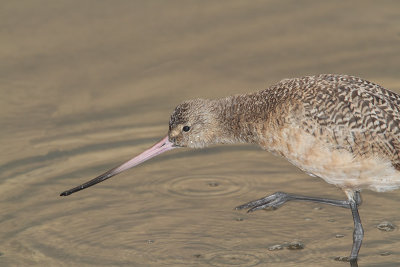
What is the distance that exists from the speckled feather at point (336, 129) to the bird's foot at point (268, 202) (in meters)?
0.63

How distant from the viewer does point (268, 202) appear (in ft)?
25.6

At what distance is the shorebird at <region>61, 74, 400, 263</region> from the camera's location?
697 centimetres

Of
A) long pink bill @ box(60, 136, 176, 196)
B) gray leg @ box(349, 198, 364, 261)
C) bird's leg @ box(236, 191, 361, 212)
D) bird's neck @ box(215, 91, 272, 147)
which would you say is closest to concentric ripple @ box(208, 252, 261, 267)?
bird's leg @ box(236, 191, 361, 212)

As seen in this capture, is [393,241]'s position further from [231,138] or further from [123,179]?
[123,179]

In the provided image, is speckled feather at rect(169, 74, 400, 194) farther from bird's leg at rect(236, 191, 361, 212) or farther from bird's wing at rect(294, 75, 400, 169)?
bird's leg at rect(236, 191, 361, 212)

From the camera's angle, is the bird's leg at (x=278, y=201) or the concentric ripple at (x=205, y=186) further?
the concentric ripple at (x=205, y=186)

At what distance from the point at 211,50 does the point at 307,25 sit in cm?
119

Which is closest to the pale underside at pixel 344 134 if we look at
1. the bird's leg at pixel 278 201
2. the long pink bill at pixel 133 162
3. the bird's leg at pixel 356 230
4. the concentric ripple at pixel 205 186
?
the bird's leg at pixel 356 230

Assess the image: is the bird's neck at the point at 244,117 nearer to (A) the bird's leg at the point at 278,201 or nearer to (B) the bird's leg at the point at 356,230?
(A) the bird's leg at the point at 278,201

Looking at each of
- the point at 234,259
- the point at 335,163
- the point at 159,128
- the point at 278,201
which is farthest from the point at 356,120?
the point at 159,128

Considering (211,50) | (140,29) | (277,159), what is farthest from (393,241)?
(140,29)

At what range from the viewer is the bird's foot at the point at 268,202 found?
7.79m

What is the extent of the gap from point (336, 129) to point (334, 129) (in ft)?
0.05

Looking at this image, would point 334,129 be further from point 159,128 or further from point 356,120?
point 159,128
